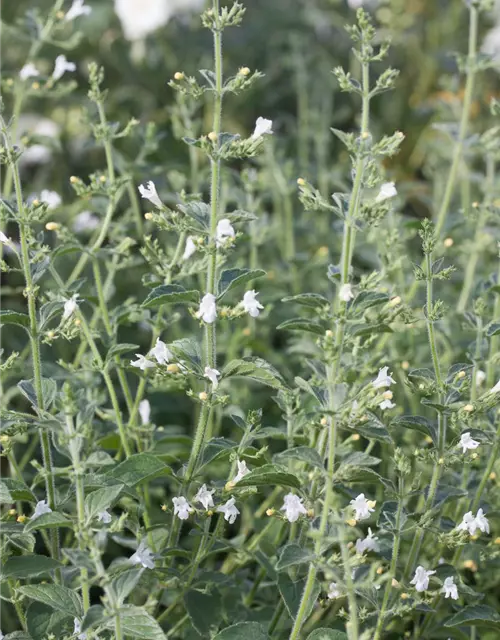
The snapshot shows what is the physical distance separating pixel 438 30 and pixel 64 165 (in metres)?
1.88

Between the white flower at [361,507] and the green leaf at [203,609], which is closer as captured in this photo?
the white flower at [361,507]

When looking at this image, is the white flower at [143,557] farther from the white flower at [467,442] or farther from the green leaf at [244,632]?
the white flower at [467,442]

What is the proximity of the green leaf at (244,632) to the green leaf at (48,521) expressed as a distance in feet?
0.91

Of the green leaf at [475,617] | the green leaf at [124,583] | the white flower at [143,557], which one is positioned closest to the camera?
the green leaf at [124,583]

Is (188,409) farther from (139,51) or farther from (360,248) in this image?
(139,51)

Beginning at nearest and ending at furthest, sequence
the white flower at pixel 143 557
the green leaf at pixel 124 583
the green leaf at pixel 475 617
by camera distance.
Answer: the green leaf at pixel 124 583, the white flower at pixel 143 557, the green leaf at pixel 475 617

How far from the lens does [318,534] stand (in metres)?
1.11

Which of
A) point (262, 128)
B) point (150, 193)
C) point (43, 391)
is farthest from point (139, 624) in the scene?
point (262, 128)

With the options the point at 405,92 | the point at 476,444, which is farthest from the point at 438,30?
the point at 476,444

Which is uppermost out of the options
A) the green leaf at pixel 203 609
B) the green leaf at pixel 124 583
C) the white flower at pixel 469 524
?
the green leaf at pixel 124 583

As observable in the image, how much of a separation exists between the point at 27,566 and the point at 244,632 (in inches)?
12.8

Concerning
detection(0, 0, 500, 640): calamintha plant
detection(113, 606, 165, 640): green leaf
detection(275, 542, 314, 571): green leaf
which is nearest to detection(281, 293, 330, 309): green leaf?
detection(0, 0, 500, 640): calamintha plant

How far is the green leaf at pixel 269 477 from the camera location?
1.19m

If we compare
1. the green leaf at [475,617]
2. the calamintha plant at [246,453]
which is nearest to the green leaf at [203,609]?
the calamintha plant at [246,453]
